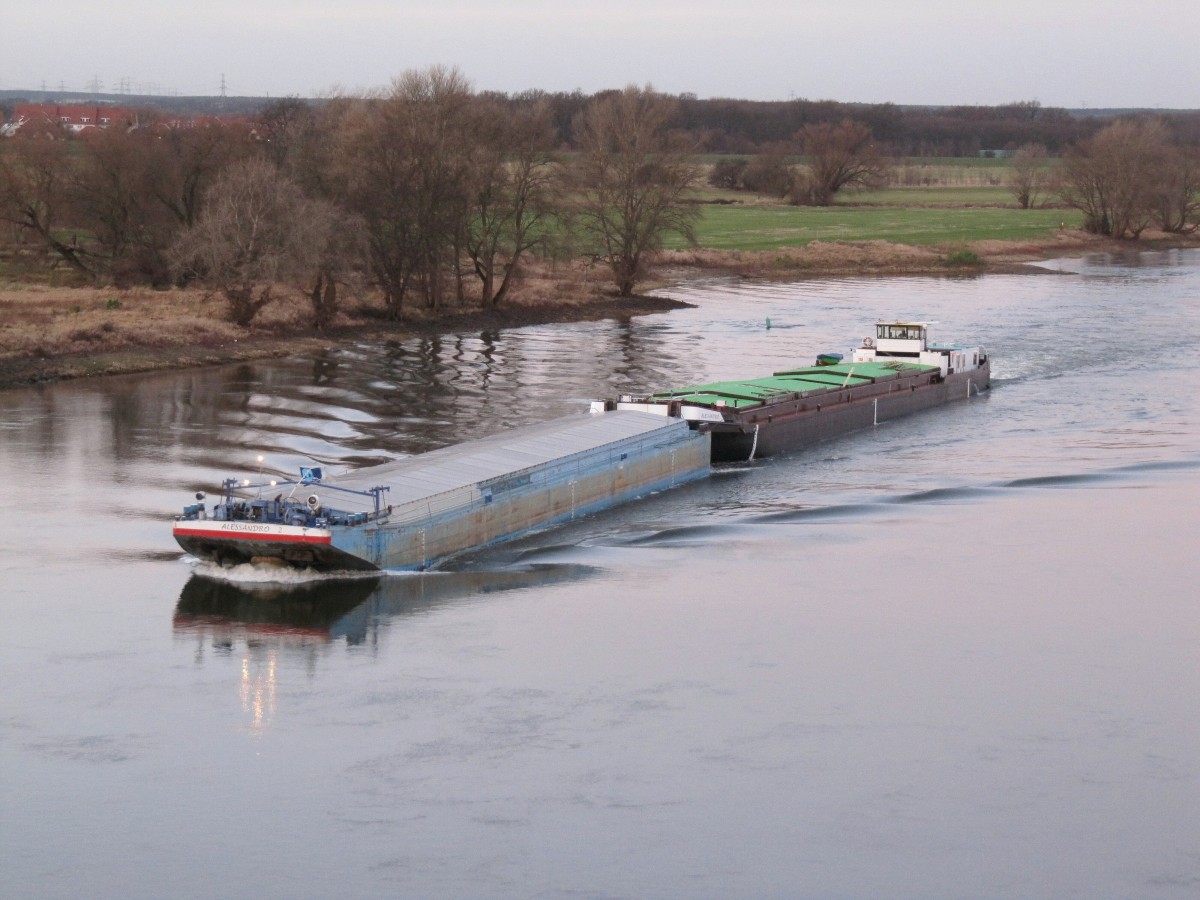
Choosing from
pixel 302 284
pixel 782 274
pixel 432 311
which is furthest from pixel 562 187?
pixel 782 274

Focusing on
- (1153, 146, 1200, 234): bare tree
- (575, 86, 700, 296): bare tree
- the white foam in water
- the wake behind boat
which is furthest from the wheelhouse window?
(1153, 146, 1200, 234): bare tree

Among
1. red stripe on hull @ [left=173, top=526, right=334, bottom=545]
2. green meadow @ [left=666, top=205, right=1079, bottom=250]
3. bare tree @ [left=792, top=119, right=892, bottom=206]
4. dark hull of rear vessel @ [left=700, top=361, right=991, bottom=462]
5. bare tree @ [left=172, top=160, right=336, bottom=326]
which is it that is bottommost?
red stripe on hull @ [left=173, top=526, right=334, bottom=545]

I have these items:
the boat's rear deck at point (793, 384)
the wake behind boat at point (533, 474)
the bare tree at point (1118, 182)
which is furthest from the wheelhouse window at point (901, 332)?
the bare tree at point (1118, 182)

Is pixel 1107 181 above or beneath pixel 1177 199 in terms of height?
above

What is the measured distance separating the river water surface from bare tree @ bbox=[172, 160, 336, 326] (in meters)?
19.0

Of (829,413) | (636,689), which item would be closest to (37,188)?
(829,413)

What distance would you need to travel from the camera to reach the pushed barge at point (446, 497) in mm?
29812

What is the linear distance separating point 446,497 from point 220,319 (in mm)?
35972

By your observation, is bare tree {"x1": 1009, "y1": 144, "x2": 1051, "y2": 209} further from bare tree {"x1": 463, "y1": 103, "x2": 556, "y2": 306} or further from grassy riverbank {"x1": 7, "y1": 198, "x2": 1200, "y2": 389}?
bare tree {"x1": 463, "y1": 103, "x2": 556, "y2": 306}

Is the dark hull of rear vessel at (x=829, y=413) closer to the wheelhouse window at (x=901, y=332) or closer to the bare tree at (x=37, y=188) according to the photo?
the wheelhouse window at (x=901, y=332)

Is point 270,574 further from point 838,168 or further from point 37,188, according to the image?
point 838,168

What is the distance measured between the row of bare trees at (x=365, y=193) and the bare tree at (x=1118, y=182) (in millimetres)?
56773

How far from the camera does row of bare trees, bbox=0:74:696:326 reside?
65.8m

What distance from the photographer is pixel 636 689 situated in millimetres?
25000
